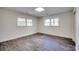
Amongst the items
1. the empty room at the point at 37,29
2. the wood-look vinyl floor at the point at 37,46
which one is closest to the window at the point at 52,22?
the empty room at the point at 37,29

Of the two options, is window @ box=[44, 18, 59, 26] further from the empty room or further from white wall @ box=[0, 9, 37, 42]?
white wall @ box=[0, 9, 37, 42]

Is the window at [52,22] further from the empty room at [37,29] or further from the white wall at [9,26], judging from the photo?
the white wall at [9,26]

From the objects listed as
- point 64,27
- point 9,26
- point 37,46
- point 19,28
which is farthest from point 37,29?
point 37,46

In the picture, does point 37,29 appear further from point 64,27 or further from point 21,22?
point 64,27

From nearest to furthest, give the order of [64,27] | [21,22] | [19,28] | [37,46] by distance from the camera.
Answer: [37,46]
[19,28]
[64,27]
[21,22]

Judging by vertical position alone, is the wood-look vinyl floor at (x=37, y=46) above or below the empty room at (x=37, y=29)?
below

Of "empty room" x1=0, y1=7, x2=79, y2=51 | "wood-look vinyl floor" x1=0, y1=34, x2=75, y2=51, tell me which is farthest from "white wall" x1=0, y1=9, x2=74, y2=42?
"wood-look vinyl floor" x1=0, y1=34, x2=75, y2=51

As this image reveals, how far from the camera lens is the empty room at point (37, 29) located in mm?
3104

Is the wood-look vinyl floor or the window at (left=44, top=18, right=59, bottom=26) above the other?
the window at (left=44, top=18, right=59, bottom=26)

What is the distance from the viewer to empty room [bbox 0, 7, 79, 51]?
3.10 meters

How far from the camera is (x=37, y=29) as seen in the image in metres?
7.50

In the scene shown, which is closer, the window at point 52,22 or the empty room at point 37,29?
the empty room at point 37,29
